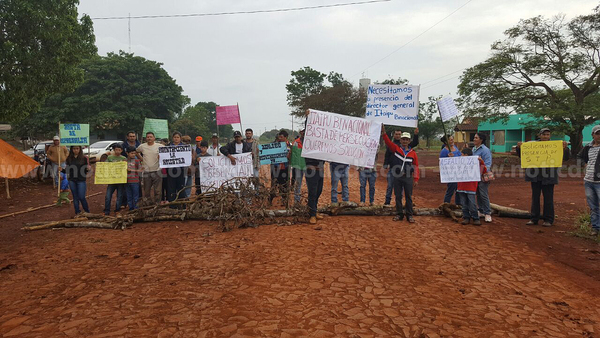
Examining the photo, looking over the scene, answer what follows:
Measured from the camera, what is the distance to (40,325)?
3.11 metres

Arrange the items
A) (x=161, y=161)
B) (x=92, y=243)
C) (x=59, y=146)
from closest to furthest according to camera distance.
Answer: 1. (x=92, y=243)
2. (x=161, y=161)
3. (x=59, y=146)

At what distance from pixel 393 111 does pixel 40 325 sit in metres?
6.42

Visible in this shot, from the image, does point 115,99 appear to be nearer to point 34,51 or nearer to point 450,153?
point 34,51

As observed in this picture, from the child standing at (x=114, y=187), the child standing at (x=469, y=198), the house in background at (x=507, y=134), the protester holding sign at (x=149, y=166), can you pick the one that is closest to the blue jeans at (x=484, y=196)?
the child standing at (x=469, y=198)

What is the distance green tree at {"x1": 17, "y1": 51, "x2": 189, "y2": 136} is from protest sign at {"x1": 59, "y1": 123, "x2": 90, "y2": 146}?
2373 cm

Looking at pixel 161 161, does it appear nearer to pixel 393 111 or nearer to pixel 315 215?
pixel 315 215

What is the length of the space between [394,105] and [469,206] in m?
2.52

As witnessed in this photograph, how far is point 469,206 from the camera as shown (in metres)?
6.76

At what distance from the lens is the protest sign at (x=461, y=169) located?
6.60 m

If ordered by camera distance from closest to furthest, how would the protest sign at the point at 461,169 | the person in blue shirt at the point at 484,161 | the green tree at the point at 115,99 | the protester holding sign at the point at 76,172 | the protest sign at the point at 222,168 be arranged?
1. the protest sign at the point at 461,169
2. the person in blue shirt at the point at 484,161
3. the protester holding sign at the point at 76,172
4. the protest sign at the point at 222,168
5. the green tree at the point at 115,99

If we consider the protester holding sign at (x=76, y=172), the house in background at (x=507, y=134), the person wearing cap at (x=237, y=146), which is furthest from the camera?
the house in background at (x=507, y=134)

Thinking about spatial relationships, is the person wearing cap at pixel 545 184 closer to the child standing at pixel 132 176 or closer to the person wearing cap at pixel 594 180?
the person wearing cap at pixel 594 180

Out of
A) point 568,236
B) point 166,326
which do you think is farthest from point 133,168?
point 568,236

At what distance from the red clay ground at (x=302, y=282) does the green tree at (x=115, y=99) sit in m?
28.3
